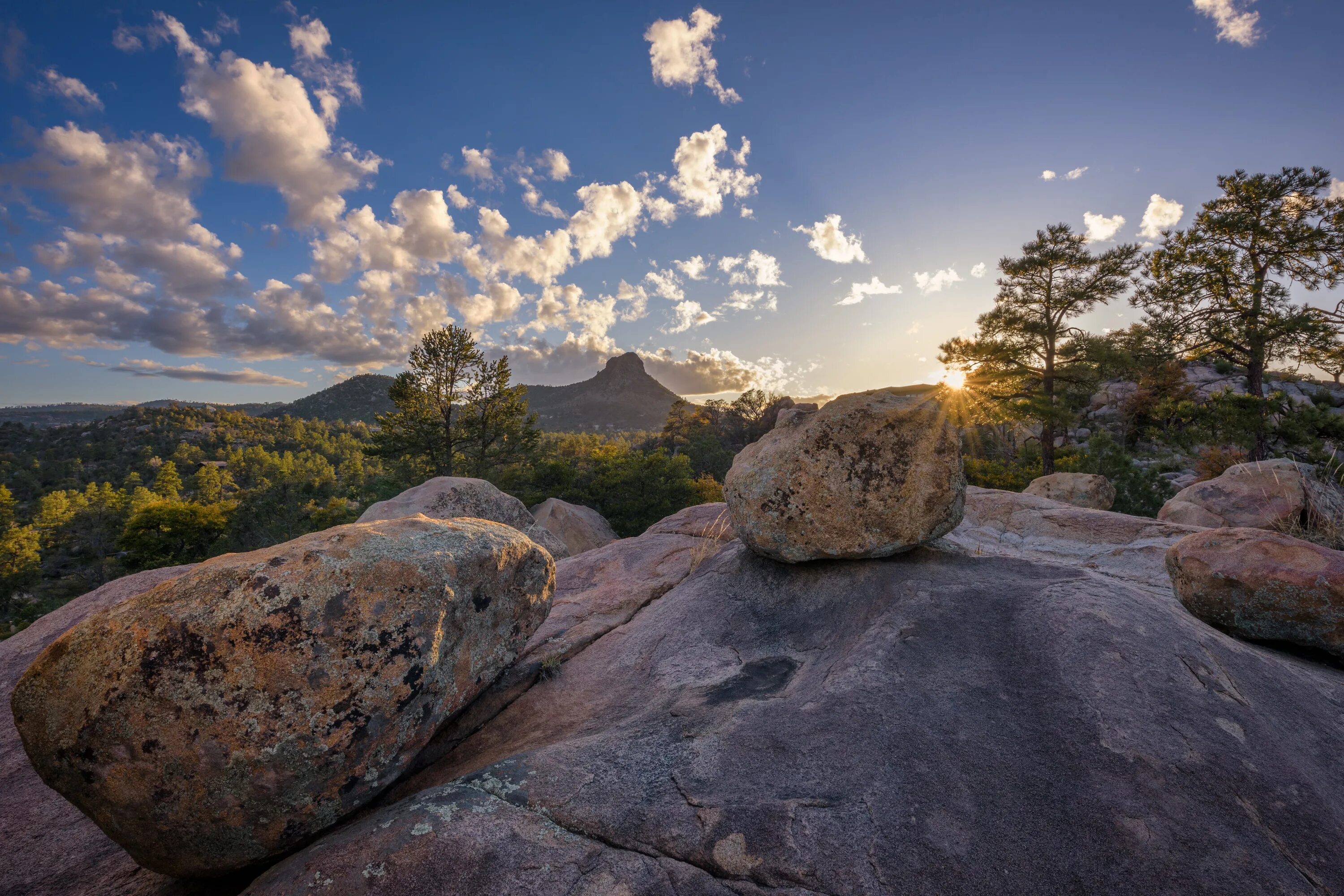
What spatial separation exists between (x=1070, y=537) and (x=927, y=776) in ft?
27.1

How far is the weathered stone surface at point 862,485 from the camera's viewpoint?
577cm

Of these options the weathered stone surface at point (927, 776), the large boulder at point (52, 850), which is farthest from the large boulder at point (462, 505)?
the weathered stone surface at point (927, 776)

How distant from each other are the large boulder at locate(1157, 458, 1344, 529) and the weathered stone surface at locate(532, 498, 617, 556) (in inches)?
658

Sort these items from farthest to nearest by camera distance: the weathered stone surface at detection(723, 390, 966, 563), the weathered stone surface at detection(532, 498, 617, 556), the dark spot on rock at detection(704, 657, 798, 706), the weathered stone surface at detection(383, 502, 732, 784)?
the weathered stone surface at detection(532, 498, 617, 556) → the weathered stone surface at detection(723, 390, 966, 563) → the weathered stone surface at detection(383, 502, 732, 784) → the dark spot on rock at detection(704, 657, 798, 706)

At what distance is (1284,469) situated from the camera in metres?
10.8

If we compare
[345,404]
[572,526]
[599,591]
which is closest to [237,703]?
[599,591]

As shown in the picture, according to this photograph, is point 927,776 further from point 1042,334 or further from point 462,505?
point 1042,334

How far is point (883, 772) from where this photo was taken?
2926 mm

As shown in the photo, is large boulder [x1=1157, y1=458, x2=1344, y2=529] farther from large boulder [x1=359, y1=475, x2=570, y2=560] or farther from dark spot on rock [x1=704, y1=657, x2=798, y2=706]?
large boulder [x1=359, y1=475, x2=570, y2=560]

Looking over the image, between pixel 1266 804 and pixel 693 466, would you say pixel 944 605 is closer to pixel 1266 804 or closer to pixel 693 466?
pixel 1266 804

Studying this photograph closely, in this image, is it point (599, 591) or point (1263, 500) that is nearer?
point (599, 591)

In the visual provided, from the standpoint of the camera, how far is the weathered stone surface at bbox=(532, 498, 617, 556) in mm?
18984

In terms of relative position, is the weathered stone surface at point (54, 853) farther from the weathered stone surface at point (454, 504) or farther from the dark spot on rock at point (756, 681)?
the weathered stone surface at point (454, 504)

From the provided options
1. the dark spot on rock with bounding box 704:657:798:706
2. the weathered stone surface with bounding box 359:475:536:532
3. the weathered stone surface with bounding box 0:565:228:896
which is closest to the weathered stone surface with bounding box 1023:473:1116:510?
the dark spot on rock with bounding box 704:657:798:706
